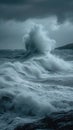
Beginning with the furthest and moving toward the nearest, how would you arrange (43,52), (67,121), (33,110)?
(43,52) → (33,110) → (67,121)

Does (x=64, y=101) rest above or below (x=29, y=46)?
below

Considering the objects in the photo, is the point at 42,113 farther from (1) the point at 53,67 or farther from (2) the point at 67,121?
(1) the point at 53,67

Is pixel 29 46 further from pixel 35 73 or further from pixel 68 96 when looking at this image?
pixel 68 96

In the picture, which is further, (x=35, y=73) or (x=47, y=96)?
(x=35, y=73)

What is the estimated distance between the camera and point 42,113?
1004 cm

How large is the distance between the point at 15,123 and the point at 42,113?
3.79ft

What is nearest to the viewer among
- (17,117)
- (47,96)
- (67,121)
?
(67,121)

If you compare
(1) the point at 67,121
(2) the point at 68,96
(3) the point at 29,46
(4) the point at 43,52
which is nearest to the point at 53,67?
(4) the point at 43,52

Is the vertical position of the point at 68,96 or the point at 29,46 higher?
the point at 29,46

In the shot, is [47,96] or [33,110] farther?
[47,96]

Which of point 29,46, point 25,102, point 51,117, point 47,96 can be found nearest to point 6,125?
point 51,117

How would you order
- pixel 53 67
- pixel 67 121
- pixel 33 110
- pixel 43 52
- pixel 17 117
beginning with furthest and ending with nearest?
pixel 43 52, pixel 53 67, pixel 33 110, pixel 17 117, pixel 67 121

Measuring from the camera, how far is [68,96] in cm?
1230

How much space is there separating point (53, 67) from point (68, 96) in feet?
47.8
